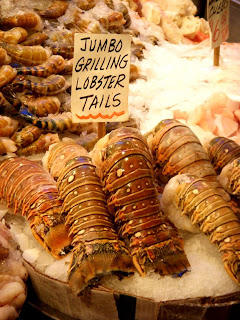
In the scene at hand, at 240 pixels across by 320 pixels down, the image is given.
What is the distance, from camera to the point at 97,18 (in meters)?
3.61

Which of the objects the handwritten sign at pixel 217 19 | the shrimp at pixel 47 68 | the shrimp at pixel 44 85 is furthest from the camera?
the handwritten sign at pixel 217 19

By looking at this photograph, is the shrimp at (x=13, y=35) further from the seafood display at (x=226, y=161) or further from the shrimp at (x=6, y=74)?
the seafood display at (x=226, y=161)

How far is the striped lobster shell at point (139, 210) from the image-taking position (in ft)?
4.88

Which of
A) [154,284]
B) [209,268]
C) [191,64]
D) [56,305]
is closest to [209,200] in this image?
[209,268]

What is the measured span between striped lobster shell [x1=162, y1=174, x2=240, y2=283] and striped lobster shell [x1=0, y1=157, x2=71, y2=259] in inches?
24.0

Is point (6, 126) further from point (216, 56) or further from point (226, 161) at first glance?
point (216, 56)

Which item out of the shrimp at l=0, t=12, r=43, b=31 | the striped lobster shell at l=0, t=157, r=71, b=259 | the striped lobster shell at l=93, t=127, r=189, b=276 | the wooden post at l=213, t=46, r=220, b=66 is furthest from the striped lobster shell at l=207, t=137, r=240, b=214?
the shrimp at l=0, t=12, r=43, b=31

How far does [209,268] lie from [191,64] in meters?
2.71

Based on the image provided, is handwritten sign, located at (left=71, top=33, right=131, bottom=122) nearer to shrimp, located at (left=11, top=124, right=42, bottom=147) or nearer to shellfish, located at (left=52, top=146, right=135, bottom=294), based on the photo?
shellfish, located at (left=52, top=146, right=135, bottom=294)

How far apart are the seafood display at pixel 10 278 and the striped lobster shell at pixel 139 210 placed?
0.55 meters

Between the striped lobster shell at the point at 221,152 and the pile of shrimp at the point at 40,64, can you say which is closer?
the striped lobster shell at the point at 221,152

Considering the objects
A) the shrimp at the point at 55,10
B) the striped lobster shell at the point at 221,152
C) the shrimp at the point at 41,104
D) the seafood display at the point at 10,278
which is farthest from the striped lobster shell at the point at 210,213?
the shrimp at the point at 55,10

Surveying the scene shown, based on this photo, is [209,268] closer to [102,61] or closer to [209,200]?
[209,200]

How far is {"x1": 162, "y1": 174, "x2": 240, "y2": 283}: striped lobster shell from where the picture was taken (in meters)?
1.47
